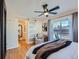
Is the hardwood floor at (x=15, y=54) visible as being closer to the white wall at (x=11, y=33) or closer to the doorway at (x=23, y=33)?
the white wall at (x=11, y=33)

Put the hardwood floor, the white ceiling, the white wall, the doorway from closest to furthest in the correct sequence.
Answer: the white ceiling, the hardwood floor, the white wall, the doorway

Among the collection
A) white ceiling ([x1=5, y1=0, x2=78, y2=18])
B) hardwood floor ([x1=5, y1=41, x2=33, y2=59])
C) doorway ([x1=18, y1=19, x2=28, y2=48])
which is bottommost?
hardwood floor ([x1=5, y1=41, x2=33, y2=59])

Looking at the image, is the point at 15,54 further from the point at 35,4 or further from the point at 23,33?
the point at 23,33

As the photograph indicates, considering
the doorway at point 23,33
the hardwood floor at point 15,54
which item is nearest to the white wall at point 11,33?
the hardwood floor at point 15,54

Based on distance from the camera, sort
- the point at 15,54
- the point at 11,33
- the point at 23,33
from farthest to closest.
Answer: the point at 23,33 → the point at 11,33 → the point at 15,54

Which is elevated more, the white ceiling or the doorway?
the white ceiling

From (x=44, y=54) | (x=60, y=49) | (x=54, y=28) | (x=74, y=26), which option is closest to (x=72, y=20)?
(x=74, y=26)

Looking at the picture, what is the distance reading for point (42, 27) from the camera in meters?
9.32

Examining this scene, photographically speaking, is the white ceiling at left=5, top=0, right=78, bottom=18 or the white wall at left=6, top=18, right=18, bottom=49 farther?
the white wall at left=6, top=18, right=18, bottom=49

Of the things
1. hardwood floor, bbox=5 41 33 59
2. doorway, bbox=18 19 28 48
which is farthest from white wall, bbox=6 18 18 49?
doorway, bbox=18 19 28 48

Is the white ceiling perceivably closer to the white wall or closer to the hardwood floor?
the white wall

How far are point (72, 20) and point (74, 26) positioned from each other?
403 mm

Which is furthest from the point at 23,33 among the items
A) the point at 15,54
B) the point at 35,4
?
the point at 35,4

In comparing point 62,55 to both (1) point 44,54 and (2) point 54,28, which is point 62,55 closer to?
(1) point 44,54
